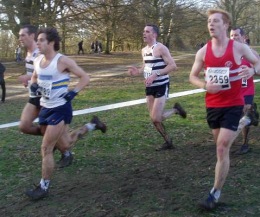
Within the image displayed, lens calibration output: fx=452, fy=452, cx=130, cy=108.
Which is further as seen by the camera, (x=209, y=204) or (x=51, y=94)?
(x=51, y=94)

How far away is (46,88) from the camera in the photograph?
5309 mm

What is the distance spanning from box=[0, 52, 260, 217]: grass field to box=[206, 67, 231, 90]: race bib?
4.19 feet

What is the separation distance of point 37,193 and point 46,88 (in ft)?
3.99

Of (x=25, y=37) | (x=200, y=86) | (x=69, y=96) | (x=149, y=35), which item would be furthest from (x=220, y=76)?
(x=25, y=37)

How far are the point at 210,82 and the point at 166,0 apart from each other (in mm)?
36168

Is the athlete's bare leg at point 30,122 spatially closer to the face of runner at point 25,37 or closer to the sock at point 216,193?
the face of runner at point 25,37

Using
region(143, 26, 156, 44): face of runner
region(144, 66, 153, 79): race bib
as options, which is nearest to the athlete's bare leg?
region(144, 66, 153, 79): race bib

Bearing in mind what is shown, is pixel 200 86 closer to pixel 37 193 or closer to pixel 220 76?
pixel 220 76

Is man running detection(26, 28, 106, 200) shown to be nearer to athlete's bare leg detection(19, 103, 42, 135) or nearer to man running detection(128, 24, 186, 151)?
athlete's bare leg detection(19, 103, 42, 135)

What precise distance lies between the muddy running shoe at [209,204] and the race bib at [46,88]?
2.16 m

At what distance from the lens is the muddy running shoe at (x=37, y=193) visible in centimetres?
513

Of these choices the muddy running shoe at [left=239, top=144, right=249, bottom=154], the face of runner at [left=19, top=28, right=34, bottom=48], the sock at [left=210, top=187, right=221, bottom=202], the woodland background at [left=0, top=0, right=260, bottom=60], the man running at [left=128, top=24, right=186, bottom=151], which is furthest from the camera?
the woodland background at [left=0, top=0, right=260, bottom=60]

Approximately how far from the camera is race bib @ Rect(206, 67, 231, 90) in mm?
4719

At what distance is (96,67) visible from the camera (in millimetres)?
31719
